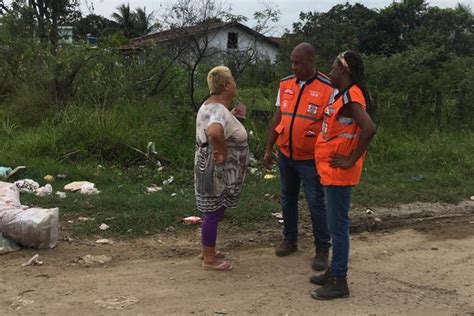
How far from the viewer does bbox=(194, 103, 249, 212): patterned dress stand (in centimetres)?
434

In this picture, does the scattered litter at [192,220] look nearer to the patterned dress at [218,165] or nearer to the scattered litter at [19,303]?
the patterned dress at [218,165]

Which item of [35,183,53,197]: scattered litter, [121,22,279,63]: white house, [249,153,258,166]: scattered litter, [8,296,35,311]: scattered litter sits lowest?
[8,296,35,311]: scattered litter

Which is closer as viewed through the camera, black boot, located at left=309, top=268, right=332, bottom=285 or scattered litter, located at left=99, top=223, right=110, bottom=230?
black boot, located at left=309, top=268, right=332, bottom=285

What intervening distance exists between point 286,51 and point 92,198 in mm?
10524

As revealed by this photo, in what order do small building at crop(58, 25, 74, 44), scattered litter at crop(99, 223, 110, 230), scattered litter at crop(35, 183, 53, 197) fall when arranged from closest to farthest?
scattered litter at crop(99, 223, 110, 230)
scattered litter at crop(35, 183, 53, 197)
small building at crop(58, 25, 74, 44)

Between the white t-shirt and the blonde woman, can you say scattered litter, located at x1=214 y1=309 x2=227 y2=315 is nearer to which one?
the blonde woman

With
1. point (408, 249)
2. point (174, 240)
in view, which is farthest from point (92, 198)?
point (408, 249)

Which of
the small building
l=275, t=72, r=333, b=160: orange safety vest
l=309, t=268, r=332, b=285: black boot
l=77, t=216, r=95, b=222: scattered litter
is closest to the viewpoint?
l=309, t=268, r=332, b=285: black boot

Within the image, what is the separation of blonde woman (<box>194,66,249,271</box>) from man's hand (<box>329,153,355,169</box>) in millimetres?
851

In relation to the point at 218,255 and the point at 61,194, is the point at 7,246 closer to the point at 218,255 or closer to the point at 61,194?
the point at 218,255

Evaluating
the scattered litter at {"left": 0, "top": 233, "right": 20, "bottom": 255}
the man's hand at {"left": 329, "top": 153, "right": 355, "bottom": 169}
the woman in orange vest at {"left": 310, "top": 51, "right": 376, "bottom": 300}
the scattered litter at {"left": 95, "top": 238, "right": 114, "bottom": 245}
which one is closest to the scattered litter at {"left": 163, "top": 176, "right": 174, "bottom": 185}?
the scattered litter at {"left": 95, "top": 238, "right": 114, "bottom": 245}

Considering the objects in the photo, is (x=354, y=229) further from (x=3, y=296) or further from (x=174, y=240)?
(x=3, y=296)

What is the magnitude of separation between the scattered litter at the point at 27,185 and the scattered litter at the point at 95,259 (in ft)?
7.68

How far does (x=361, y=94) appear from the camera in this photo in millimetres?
3787
